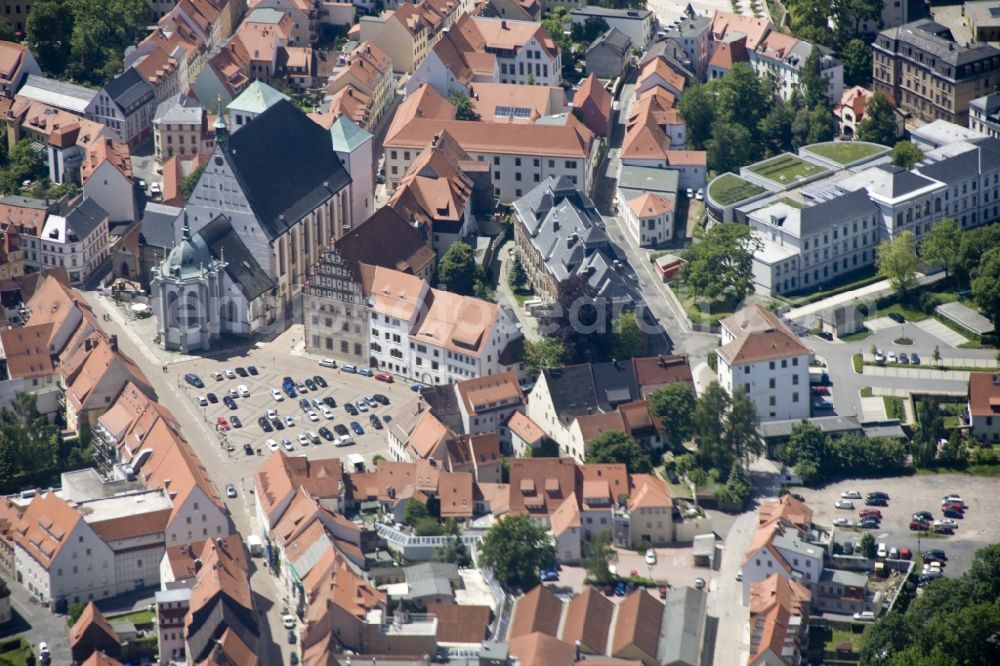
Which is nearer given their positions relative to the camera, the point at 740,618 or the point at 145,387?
the point at 740,618

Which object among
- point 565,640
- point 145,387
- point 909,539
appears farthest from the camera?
point 145,387

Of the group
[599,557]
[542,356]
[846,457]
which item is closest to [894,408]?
[846,457]

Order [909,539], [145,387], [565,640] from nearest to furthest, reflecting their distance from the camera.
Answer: [565,640] → [909,539] → [145,387]

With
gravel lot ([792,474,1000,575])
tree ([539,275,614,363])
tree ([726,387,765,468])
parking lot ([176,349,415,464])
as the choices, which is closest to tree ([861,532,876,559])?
gravel lot ([792,474,1000,575])

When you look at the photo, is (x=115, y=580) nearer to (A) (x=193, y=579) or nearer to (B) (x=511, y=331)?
(A) (x=193, y=579)

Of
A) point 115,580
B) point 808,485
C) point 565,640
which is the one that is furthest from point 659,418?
point 115,580
